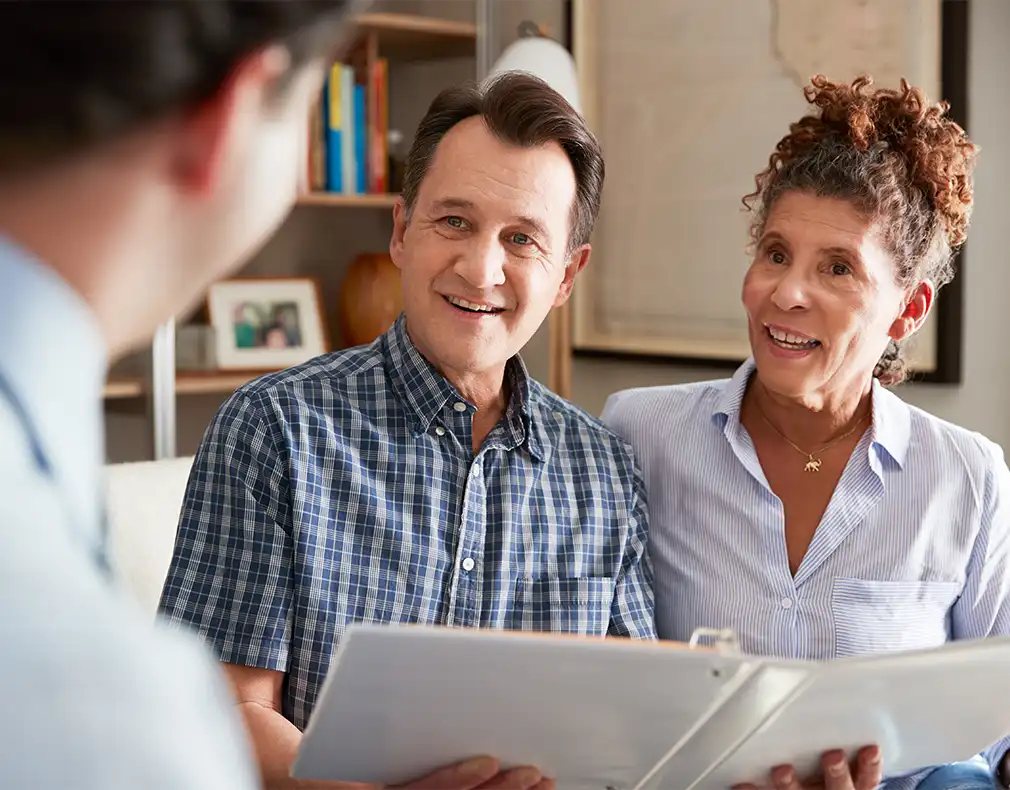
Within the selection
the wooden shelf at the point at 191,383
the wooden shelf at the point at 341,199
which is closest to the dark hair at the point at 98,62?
the wooden shelf at the point at 191,383

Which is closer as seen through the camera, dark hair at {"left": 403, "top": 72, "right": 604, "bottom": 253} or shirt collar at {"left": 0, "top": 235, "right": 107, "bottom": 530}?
shirt collar at {"left": 0, "top": 235, "right": 107, "bottom": 530}

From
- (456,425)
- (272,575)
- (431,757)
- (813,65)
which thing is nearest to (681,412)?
(456,425)

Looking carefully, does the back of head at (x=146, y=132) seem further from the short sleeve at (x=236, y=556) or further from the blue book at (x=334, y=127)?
the blue book at (x=334, y=127)

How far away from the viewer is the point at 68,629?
44cm

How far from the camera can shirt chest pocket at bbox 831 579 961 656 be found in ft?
5.47

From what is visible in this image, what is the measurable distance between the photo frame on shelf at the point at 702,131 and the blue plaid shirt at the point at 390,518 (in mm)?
1250

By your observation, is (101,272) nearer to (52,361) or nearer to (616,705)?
(52,361)

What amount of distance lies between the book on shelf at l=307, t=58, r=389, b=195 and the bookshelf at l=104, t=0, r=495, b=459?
0.03 m

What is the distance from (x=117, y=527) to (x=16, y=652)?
1483mm

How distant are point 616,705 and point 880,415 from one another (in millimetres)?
834

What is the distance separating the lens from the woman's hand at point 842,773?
1.32 meters

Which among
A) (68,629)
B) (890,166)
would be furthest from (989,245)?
(68,629)

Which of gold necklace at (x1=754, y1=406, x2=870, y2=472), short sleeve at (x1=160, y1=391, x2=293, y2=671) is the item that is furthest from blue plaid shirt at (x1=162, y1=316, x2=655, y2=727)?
gold necklace at (x1=754, y1=406, x2=870, y2=472)

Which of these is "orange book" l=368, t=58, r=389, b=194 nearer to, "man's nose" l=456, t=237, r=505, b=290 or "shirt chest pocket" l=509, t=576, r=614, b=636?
"man's nose" l=456, t=237, r=505, b=290
